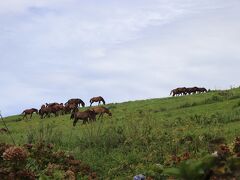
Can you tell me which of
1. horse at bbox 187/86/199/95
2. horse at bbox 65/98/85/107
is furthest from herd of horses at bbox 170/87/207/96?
horse at bbox 65/98/85/107

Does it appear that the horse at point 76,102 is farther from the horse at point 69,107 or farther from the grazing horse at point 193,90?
the grazing horse at point 193,90

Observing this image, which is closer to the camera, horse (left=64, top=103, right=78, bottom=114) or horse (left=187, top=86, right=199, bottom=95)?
horse (left=64, top=103, right=78, bottom=114)

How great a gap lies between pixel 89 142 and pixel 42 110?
19061mm

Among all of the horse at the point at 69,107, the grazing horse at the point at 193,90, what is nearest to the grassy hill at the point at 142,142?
the horse at the point at 69,107

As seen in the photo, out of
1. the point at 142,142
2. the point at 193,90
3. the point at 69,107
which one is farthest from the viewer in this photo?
the point at 193,90

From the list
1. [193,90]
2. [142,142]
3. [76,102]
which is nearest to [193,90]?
[193,90]

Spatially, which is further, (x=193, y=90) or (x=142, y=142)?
(x=193, y=90)

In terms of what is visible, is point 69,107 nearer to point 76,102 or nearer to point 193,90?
point 76,102

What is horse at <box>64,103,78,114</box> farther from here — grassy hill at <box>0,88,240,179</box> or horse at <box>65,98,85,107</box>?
grassy hill at <box>0,88,240,179</box>

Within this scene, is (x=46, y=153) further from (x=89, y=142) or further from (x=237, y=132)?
(x=237, y=132)

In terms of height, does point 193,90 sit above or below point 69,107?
above

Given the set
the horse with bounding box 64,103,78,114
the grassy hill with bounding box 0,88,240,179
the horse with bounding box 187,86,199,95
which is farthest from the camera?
the horse with bounding box 187,86,199,95

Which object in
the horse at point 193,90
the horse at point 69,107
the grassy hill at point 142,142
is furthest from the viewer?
the horse at point 193,90

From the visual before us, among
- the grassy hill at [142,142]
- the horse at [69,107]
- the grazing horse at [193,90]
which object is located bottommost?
the grassy hill at [142,142]
